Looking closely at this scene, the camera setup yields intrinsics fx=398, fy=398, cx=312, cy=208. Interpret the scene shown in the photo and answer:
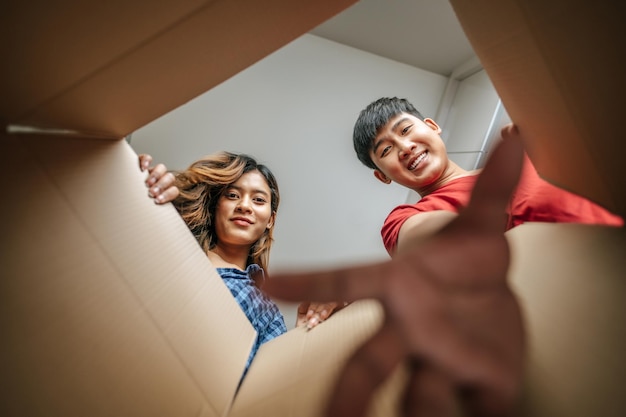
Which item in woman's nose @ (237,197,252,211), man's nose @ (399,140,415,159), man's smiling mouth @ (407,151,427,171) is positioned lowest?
man's smiling mouth @ (407,151,427,171)

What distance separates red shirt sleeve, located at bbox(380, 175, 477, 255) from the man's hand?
1.39ft

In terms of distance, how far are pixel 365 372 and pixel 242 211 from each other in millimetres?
738

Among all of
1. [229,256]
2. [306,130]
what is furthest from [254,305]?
[306,130]

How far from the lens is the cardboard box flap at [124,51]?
0.99ft

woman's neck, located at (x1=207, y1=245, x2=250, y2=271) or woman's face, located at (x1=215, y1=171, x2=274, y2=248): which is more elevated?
woman's face, located at (x1=215, y1=171, x2=274, y2=248)

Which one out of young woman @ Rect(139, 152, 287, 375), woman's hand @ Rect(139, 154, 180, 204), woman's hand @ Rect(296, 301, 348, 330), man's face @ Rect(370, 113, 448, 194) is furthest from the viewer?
young woman @ Rect(139, 152, 287, 375)

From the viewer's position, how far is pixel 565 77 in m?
0.36

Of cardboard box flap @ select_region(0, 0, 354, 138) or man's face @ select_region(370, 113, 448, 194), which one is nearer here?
cardboard box flap @ select_region(0, 0, 354, 138)

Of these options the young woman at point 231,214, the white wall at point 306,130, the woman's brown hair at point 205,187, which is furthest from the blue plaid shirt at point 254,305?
the white wall at point 306,130

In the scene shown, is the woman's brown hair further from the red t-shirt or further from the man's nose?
the red t-shirt

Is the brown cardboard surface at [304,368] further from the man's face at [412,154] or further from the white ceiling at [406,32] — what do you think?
the white ceiling at [406,32]

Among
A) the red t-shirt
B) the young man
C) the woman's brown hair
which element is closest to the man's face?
the young man

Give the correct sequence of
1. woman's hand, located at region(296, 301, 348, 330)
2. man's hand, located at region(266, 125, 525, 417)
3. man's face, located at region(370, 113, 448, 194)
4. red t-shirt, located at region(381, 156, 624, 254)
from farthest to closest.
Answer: man's face, located at region(370, 113, 448, 194)
woman's hand, located at region(296, 301, 348, 330)
red t-shirt, located at region(381, 156, 624, 254)
man's hand, located at region(266, 125, 525, 417)

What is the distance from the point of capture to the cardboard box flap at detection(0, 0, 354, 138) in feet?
0.99
